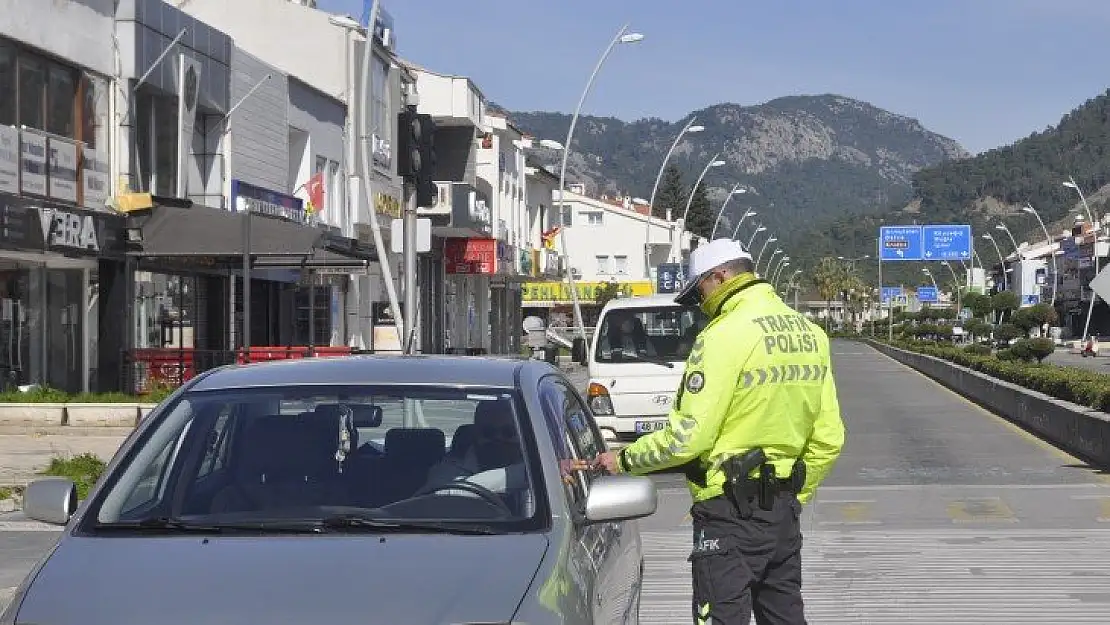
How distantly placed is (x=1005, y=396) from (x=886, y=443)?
7908mm

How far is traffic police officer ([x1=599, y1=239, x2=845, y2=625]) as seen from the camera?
555cm

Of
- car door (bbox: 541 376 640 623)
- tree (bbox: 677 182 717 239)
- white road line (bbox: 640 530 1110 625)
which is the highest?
tree (bbox: 677 182 717 239)

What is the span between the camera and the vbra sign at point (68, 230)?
2453 centimetres

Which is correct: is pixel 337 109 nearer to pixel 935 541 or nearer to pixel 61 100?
pixel 61 100

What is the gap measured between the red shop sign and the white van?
114 ft

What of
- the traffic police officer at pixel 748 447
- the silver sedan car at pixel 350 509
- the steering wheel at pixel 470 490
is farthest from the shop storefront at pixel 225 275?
the traffic police officer at pixel 748 447

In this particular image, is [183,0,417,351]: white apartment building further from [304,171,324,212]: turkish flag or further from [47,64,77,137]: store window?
[47,64,77,137]: store window

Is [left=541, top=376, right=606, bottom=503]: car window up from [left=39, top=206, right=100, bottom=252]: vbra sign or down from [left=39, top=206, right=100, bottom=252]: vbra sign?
down

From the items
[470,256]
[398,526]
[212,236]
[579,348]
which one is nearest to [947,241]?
[470,256]

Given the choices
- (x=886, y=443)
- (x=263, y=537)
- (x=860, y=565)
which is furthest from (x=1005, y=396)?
(x=263, y=537)

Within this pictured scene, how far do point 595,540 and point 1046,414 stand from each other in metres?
20.1

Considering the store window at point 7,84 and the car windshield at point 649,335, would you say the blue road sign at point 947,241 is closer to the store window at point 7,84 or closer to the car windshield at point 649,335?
the store window at point 7,84

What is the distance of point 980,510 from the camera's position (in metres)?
14.4

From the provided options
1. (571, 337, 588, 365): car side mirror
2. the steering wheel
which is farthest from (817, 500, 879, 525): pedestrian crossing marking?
the steering wheel
